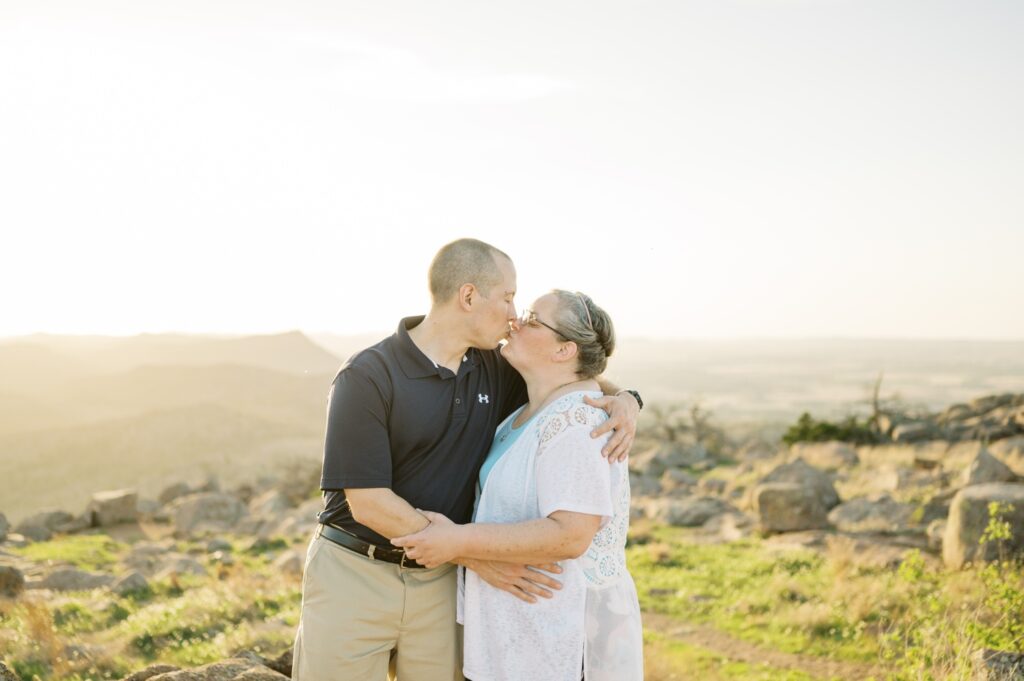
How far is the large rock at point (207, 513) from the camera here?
23.8 m

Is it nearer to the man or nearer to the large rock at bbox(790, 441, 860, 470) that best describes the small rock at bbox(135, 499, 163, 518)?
the large rock at bbox(790, 441, 860, 470)

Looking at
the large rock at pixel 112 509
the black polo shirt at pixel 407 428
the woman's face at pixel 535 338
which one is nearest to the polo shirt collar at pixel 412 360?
the black polo shirt at pixel 407 428

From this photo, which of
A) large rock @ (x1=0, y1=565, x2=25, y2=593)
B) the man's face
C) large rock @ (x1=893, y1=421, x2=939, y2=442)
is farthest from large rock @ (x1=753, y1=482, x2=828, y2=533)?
large rock @ (x1=893, y1=421, x2=939, y2=442)

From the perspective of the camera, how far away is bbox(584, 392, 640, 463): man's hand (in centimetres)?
340

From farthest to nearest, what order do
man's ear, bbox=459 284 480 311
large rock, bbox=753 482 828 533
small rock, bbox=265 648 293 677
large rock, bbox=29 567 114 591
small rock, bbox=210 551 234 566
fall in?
small rock, bbox=210 551 234 566
large rock, bbox=753 482 828 533
large rock, bbox=29 567 114 591
small rock, bbox=265 648 293 677
man's ear, bbox=459 284 480 311

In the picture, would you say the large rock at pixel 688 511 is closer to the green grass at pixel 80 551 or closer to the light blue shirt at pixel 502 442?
the green grass at pixel 80 551

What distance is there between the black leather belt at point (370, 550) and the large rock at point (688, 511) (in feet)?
52.2

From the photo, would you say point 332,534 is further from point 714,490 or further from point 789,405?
point 789,405

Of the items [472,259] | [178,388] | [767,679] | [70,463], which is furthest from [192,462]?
[472,259]

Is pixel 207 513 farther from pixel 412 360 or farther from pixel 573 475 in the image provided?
pixel 573 475

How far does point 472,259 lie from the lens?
3.76 meters

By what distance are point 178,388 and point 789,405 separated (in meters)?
52.0

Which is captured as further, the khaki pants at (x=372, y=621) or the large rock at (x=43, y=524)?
the large rock at (x=43, y=524)

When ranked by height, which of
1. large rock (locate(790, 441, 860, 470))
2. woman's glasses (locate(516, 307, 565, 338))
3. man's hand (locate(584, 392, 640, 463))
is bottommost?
large rock (locate(790, 441, 860, 470))
